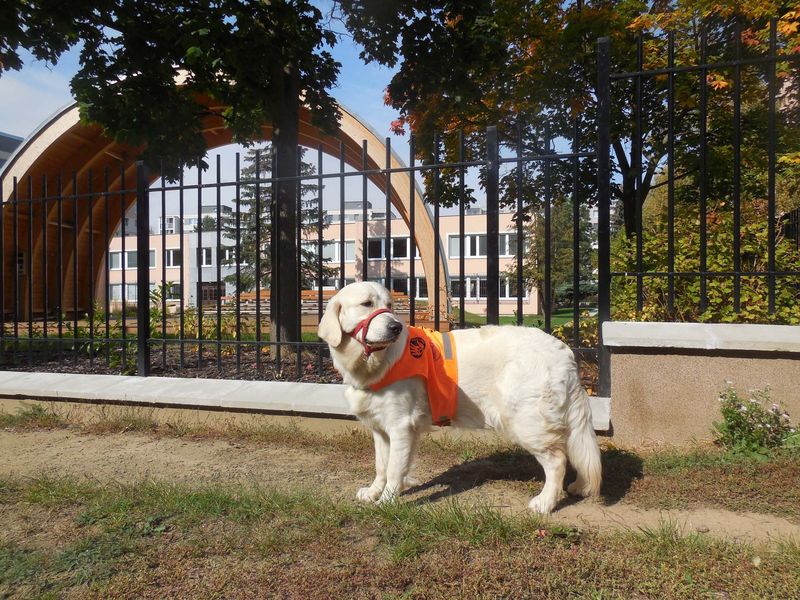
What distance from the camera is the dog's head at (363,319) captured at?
3.28m

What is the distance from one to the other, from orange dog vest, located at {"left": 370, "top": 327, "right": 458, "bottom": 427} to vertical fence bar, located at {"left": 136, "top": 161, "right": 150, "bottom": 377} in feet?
13.0

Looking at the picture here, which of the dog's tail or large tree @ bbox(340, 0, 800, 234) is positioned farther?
large tree @ bbox(340, 0, 800, 234)

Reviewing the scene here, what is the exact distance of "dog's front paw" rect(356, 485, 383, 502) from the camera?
11.7 ft

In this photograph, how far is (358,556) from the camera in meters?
2.75

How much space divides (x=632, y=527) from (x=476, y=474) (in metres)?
1.29

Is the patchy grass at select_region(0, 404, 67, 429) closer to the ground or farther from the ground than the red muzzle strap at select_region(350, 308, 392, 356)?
closer to the ground

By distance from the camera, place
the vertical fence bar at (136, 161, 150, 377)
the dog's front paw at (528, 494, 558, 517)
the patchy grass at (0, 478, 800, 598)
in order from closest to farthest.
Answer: the patchy grass at (0, 478, 800, 598) → the dog's front paw at (528, 494, 558, 517) → the vertical fence bar at (136, 161, 150, 377)

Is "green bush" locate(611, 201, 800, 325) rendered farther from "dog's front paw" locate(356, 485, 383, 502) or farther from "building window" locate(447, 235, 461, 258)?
"building window" locate(447, 235, 461, 258)

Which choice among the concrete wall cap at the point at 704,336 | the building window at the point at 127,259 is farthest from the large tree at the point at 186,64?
the building window at the point at 127,259

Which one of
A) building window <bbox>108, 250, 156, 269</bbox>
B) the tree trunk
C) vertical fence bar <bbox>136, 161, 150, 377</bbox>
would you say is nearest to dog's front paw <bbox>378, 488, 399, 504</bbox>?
the tree trunk

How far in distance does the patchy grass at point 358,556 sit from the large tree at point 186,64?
3.44 meters

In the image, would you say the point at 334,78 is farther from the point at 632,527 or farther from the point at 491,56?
Answer: the point at 632,527

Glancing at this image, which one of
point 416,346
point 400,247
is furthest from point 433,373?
point 400,247

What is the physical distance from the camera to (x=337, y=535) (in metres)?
2.98
